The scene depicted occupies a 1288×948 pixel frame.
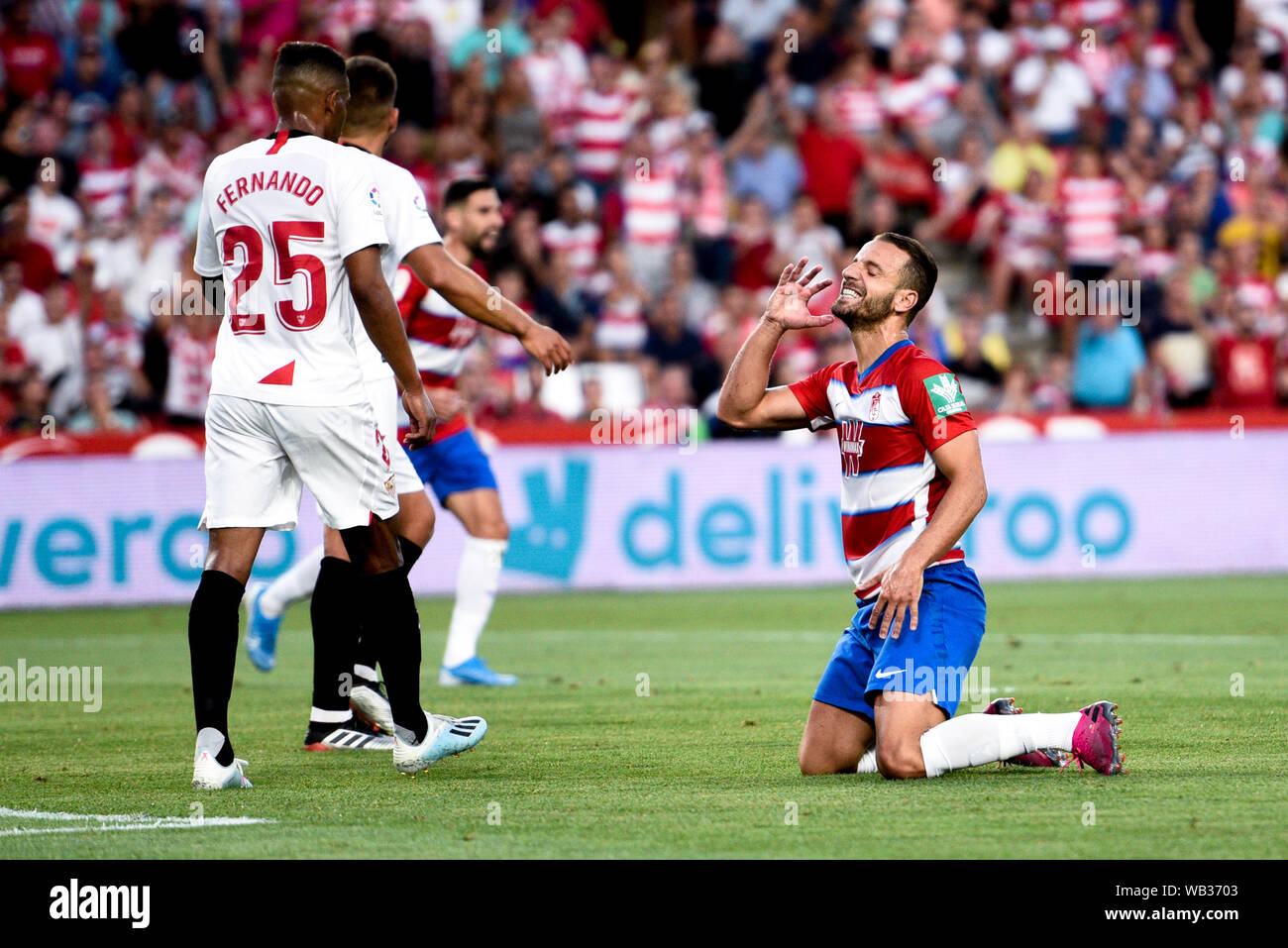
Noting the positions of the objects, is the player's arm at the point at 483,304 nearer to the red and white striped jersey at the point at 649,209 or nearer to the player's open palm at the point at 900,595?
the player's open palm at the point at 900,595

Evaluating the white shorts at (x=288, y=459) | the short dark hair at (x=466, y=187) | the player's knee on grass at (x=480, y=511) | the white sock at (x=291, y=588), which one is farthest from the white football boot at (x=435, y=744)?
the short dark hair at (x=466, y=187)

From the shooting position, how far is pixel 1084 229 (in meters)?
17.5

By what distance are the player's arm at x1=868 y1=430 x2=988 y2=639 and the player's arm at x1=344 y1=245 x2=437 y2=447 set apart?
4.99 ft

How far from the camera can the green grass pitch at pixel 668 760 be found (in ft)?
15.7

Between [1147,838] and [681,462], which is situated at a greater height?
[681,462]

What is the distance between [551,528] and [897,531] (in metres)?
8.64

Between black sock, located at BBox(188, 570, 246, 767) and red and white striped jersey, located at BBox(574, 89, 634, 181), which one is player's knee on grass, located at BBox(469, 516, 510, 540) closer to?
black sock, located at BBox(188, 570, 246, 767)

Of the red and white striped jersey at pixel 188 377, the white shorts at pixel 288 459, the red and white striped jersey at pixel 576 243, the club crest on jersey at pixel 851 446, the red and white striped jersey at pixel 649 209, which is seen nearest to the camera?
the white shorts at pixel 288 459

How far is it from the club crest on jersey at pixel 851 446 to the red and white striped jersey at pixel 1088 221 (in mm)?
11827

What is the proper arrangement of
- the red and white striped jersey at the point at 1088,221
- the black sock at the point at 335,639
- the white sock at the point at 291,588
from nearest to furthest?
the black sock at the point at 335,639 → the white sock at the point at 291,588 → the red and white striped jersey at the point at 1088,221

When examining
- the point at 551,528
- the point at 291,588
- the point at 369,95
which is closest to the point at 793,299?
the point at 369,95

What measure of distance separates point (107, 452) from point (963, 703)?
26.1 feet
